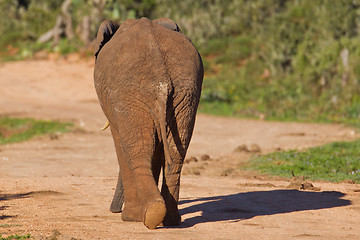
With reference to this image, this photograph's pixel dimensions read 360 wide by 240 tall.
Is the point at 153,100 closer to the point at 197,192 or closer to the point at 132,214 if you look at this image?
the point at 132,214

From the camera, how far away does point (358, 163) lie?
1174cm

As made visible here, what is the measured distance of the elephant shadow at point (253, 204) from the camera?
7387 mm

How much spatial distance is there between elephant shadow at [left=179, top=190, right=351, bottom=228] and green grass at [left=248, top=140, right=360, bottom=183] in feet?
4.83

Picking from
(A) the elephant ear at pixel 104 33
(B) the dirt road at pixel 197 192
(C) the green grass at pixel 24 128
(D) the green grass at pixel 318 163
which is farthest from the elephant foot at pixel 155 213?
(C) the green grass at pixel 24 128

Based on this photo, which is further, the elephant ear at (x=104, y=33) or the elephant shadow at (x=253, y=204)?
the elephant shadow at (x=253, y=204)

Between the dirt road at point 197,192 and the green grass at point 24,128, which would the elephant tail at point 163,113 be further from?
the green grass at point 24,128

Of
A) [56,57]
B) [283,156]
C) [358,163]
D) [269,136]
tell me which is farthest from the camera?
[56,57]

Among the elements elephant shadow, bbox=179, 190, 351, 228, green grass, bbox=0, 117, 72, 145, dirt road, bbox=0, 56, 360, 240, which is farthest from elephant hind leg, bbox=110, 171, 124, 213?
green grass, bbox=0, 117, 72, 145

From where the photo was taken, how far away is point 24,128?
17.2m

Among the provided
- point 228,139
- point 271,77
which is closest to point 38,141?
point 228,139

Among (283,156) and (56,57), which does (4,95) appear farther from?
(283,156)

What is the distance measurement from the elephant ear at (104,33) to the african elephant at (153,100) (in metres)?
0.38

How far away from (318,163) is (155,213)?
6.81 meters

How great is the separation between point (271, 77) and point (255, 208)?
18.6m
